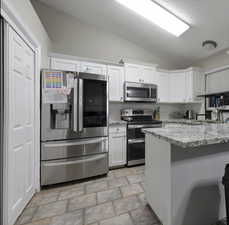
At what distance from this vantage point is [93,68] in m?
2.76

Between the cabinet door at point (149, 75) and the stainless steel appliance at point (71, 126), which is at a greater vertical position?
the cabinet door at point (149, 75)

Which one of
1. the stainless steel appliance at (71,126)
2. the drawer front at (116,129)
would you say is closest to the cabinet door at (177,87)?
the drawer front at (116,129)

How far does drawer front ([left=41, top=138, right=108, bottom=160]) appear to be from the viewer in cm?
196

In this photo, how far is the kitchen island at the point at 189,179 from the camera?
1114 mm

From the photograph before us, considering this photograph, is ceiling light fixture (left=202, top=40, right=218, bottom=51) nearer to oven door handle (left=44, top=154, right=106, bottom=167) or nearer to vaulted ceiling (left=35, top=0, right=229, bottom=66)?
vaulted ceiling (left=35, top=0, right=229, bottom=66)

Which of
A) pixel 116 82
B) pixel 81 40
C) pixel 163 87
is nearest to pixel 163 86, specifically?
pixel 163 87

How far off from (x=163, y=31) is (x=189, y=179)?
2989 millimetres

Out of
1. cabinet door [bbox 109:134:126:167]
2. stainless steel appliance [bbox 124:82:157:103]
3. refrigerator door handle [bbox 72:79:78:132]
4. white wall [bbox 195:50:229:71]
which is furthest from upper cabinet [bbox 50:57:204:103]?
cabinet door [bbox 109:134:126:167]

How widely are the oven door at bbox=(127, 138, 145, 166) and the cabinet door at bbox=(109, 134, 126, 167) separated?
0.11 metres

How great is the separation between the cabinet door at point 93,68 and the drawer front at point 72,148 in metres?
1.44

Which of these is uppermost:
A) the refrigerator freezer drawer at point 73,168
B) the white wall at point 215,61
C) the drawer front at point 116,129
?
the white wall at point 215,61

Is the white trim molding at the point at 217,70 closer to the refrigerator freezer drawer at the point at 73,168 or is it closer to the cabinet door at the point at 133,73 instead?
the cabinet door at the point at 133,73

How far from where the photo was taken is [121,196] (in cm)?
177

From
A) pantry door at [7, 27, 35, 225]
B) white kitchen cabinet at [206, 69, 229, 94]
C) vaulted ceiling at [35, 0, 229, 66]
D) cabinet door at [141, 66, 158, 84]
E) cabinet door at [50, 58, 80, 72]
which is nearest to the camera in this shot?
Answer: pantry door at [7, 27, 35, 225]
